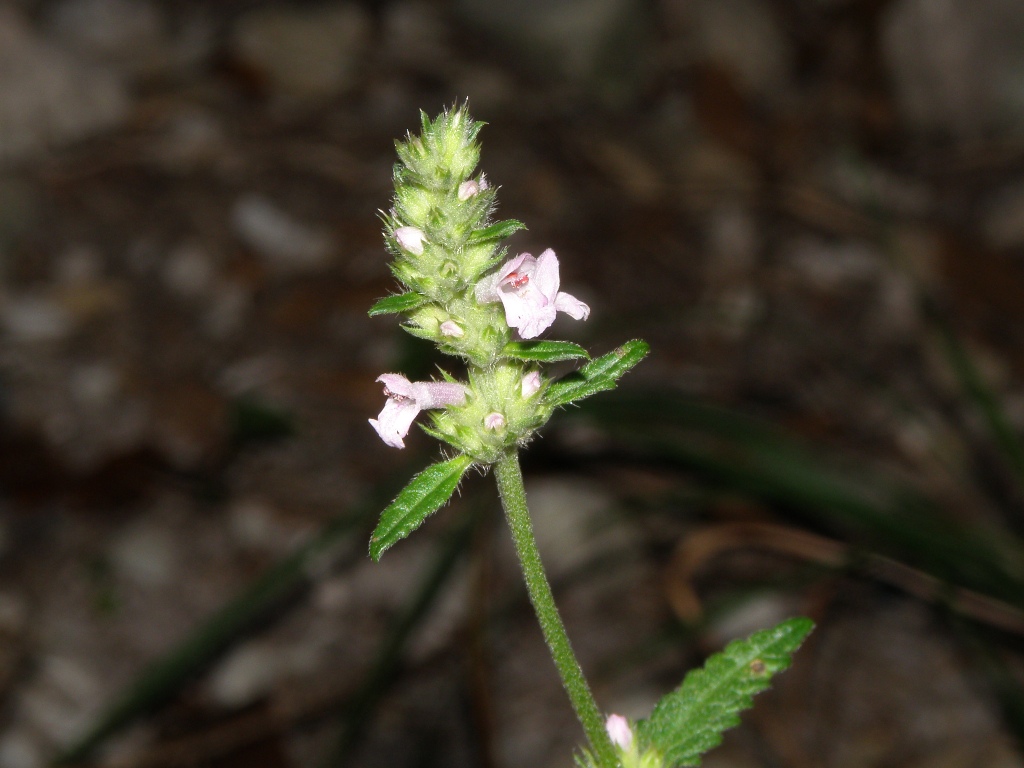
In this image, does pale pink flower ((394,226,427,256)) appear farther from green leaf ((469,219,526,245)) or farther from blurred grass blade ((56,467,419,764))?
blurred grass blade ((56,467,419,764))

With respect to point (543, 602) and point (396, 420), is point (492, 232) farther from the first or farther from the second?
point (543, 602)

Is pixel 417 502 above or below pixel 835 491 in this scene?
below

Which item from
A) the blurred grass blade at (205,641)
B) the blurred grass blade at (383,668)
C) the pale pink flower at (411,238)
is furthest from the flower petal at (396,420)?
the blurred grass blade at (205,641)

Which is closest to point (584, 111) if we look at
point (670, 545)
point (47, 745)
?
point (670, 545)

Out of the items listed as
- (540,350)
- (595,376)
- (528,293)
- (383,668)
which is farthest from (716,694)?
(383,668)

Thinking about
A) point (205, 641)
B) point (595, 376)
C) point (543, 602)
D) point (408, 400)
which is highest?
point (205, 641)

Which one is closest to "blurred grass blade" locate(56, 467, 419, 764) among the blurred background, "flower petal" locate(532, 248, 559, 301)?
the blurred background

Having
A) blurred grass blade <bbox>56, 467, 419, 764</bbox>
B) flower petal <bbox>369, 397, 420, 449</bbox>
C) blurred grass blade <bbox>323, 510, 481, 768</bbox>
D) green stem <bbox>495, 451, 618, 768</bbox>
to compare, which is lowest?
green stem <bbox>495, 451, 618, 768</bbox>
